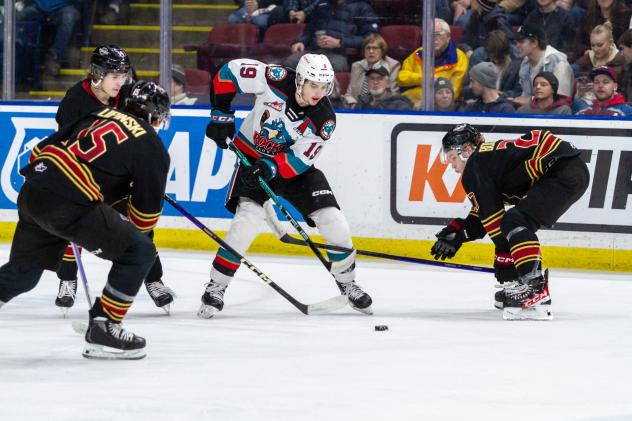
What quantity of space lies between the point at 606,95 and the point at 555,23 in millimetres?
448

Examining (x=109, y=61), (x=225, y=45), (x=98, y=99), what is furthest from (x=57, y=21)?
(x=109, y=61)

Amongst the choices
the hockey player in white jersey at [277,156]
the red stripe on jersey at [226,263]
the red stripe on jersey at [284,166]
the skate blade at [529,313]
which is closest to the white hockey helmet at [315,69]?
the hockey player in white jersey at [277,156]

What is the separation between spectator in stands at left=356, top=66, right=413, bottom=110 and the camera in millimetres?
6281

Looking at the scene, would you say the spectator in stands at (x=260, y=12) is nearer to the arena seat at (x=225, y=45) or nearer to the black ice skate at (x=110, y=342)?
the arena seat at (x=225, y=45)

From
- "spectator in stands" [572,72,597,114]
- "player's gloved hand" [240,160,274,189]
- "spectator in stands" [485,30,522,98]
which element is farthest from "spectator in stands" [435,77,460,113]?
"player's gloved hand" [240,160,274,189]

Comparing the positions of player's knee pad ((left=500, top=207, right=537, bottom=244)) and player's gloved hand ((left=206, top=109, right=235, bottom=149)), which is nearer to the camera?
player's knee pad ((left=500, top=207, right=537, bottom=244))

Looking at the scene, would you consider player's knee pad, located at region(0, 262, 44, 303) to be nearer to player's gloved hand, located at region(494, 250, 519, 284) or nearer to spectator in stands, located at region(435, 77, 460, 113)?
player's gloved hand, located at region(494, 250, 519, 284)

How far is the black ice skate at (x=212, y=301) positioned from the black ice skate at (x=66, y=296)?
514mm

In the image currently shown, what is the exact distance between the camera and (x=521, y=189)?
4.80 m

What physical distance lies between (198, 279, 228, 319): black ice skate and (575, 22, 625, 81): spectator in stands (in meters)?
2.40

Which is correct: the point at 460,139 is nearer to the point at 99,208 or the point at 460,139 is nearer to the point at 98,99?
the point at 98,99

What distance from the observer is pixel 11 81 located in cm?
688

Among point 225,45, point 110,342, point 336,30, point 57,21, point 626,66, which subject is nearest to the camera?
point 110,342

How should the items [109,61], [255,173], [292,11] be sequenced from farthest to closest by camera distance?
[292,11] < [255,173] < [109,61]
